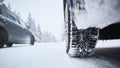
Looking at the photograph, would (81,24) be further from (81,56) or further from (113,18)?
(81,56)

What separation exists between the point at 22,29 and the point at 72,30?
338 centimetres

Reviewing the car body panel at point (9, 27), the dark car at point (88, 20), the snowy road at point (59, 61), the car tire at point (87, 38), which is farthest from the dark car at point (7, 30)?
the car tire at point (87, 38)

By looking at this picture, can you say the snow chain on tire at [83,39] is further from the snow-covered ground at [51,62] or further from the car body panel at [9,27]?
the car body panel at [9,27]

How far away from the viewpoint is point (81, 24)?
1573 mm

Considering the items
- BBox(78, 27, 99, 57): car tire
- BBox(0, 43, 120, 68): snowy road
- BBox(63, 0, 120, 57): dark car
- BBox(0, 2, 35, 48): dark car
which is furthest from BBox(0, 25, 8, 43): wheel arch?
BBox(78, 27, 99, 57): car tire

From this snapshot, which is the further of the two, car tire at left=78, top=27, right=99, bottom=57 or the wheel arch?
the wheel arch

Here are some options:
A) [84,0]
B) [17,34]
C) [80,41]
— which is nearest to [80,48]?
[80,41]

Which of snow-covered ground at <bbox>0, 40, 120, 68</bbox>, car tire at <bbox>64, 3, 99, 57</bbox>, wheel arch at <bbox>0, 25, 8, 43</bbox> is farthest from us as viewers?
wheel arch at <bbox>0, 25, 8, 43</bbox>

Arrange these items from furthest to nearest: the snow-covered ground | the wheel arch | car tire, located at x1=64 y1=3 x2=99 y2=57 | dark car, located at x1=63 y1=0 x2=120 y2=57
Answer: the wheel arch, car tire, located at x1=64 y1=3 x2=99 y2=57, the snow-covered ground, dark car, located at x1=63 y1=0 x2=120 y2=57

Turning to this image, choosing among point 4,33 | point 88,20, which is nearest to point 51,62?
point 88,20

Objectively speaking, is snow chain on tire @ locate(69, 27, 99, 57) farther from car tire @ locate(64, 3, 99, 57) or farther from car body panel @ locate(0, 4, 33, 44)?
car body panel @ locate(0, 4, 33, 44)

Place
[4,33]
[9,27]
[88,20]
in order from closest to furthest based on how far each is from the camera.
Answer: [88,20] < [4,33] < [9,27]

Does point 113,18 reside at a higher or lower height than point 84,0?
Result: lower

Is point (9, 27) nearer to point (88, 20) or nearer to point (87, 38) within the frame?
point (87, 38)
